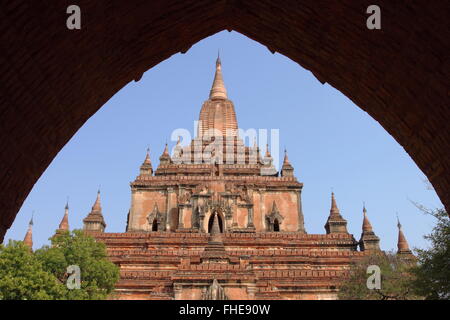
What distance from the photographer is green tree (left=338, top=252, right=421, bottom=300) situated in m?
22.8

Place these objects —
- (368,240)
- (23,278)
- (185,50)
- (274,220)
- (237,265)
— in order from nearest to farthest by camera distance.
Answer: (185,50), (23,278), (237,265), (368,240), (274,220)

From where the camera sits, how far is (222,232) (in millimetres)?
38875

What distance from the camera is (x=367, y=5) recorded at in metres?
4.76

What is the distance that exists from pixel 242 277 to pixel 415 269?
895 centimetres

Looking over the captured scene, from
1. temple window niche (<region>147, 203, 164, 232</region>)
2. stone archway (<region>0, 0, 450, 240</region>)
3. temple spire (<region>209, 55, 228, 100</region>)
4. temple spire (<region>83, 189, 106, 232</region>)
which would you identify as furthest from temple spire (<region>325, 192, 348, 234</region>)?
stone archway (<region>0, 0, 450, 240</region>)

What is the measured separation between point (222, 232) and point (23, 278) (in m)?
19.6

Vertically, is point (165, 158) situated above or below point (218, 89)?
below

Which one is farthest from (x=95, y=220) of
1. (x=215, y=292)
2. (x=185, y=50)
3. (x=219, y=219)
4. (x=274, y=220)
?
(x=185, y=50)

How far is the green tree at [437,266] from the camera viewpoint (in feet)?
56.6

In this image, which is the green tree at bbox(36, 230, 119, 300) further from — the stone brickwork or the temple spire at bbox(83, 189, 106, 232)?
the temple spire at bbox(83, 189, 106, 232)

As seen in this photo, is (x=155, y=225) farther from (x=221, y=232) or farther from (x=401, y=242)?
(x=401, y=242)

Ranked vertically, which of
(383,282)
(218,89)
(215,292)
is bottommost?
(215,292)

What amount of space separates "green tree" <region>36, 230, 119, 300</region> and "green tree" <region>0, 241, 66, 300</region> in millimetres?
1027
